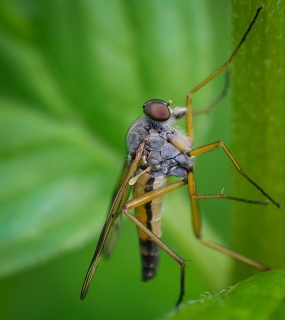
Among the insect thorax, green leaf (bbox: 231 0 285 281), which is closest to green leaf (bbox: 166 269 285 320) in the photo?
green leaf (bbox: 231 0 285 281)

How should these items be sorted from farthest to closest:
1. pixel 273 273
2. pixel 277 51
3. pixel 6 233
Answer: pixel 6 233, pixel 277 51, pixel 273 273

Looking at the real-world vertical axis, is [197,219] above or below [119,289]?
above

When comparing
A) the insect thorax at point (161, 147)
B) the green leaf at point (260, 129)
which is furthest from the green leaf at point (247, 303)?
the insect thorax at point (161, 147)

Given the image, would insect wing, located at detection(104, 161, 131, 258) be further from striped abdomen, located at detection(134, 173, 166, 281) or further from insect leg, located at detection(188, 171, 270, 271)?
insect leg, located at detection(188, 171, 270, 271)

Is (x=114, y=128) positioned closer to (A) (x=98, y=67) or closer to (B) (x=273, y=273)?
(A) (x=98, y=67)

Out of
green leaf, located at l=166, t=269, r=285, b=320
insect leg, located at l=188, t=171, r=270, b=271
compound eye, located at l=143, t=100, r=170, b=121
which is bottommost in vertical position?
insect leg, located at l=188, t=171, r=270, b=271

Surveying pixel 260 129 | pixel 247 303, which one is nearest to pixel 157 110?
pixel 260 129

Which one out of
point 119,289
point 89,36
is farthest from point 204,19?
point 119,289
